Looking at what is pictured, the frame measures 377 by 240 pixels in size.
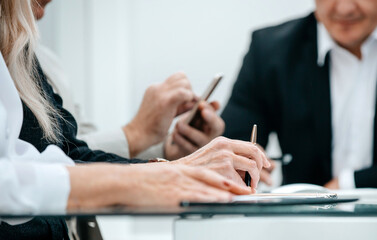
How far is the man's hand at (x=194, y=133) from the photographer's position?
109cm

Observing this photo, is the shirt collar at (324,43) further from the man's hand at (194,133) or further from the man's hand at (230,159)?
the man's hand at (230,159)

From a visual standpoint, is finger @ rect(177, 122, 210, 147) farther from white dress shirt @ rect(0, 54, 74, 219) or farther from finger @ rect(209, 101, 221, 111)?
white dress shirt @ rect(0, 54, 74, 219)

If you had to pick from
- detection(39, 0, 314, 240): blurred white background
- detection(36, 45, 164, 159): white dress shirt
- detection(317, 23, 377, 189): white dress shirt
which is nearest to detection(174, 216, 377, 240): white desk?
detection(36, 45, 164, 159): white dress shirt

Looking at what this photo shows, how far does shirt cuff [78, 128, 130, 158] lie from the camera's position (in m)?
1.03

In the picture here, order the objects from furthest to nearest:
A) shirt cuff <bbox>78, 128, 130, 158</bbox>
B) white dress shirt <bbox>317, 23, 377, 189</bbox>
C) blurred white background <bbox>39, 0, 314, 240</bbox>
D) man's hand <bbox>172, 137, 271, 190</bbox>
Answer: blurred white background <bbox>39, 0, 314, 240</bbox> < white dress shirt <bbox>317, 23, 377, 189</bbox> < shirt cuff <bbox>78, 128, 130, 158</bbox> < man's hand <bbox>172, 137, 271, 190</bbox>

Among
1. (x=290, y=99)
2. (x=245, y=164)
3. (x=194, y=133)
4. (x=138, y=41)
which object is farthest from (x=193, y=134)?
(x=138, y=41)

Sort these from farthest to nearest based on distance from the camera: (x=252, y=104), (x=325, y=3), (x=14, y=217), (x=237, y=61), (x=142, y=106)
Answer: (x=237, y=61) < (x=252, y=104) < (x=325, y=3) < (x=142, y=106) < (x=14, y=217)

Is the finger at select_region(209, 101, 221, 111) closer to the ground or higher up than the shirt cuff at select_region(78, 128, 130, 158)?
higher up

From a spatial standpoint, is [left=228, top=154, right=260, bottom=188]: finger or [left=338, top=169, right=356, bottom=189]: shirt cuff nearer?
[left=228, top=154, right=260, bottom=188]: finger

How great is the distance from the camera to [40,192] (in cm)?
48

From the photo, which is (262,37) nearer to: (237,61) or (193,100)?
(237,61)

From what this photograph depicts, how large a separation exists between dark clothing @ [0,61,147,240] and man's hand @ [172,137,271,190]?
0.17m

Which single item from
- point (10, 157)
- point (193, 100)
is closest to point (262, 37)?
point (193, 100)

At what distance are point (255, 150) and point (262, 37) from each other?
1.14 meters
